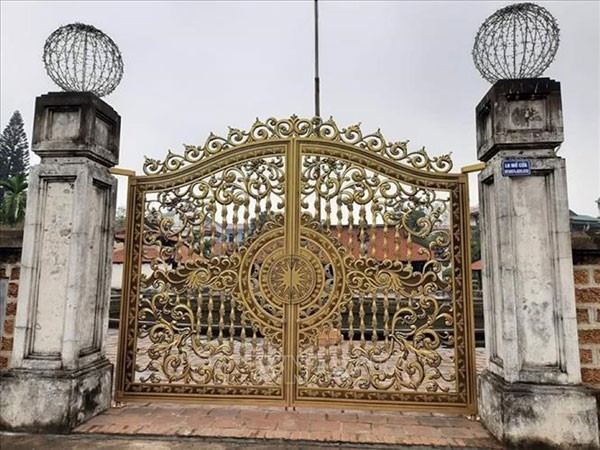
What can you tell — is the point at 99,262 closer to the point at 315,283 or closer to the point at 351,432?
the point at 315,283

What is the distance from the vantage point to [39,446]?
8.79 ft

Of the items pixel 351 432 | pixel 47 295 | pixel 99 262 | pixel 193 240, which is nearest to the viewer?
pixel 351 432

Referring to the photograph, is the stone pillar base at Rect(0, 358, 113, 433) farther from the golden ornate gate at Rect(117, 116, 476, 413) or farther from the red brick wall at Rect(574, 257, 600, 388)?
the red brick wall at Rect(574, 257, 600, 388)

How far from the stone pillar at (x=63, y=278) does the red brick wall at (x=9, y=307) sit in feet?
0.99

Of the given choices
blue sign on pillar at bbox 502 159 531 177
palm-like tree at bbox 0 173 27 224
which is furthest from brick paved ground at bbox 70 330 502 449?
palm-like tree at bbox 0 173 27 224

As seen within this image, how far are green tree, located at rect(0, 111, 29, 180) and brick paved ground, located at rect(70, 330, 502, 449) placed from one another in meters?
41.5

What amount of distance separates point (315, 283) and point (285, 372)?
0.73 meters

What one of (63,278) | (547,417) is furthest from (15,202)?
(547,417)

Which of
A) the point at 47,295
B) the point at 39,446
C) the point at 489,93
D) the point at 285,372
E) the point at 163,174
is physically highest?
the point at 489,93

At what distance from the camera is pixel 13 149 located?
124 feet

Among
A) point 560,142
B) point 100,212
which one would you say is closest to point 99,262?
point 100,212

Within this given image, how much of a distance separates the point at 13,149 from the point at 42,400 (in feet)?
142

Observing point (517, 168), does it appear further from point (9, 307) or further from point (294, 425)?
point (9, 307)

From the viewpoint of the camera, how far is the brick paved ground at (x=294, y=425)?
2756 mm
